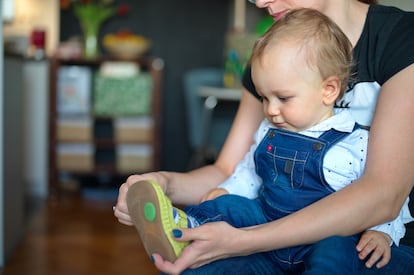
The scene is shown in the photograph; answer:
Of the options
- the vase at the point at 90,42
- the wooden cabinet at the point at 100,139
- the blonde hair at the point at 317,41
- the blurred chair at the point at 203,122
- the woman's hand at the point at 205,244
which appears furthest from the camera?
the vase at the point at 90,42

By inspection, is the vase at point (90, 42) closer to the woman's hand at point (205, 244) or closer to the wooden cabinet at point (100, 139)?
the wooden cabinet at point (100, 139)

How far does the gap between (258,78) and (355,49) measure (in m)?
0.22

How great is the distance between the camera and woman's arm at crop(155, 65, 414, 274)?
1.06 m

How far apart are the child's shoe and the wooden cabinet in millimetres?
3447

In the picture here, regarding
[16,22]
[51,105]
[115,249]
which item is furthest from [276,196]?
[16,22]

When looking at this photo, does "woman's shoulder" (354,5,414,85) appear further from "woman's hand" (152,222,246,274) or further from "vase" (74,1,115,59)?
"vase" (74,1,115,59)

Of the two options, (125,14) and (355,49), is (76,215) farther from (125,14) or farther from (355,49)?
(355,49)

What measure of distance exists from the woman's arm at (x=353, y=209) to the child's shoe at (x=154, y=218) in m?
0.02

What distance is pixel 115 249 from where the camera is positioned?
3.32 m

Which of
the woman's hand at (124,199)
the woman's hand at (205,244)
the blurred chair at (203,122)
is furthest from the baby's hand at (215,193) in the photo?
the blurred chair at (203,122)

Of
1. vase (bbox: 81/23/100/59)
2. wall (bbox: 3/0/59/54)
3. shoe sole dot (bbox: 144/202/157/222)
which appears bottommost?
vase (bbox: 81/23/100/59)

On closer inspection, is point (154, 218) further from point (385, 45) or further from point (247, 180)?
point (385, 45)

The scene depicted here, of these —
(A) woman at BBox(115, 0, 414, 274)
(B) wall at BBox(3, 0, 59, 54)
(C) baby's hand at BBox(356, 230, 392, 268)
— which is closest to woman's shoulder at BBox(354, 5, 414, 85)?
(A) woman at BBox(115, 0, 414, 274)

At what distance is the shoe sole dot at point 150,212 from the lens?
1055mm
